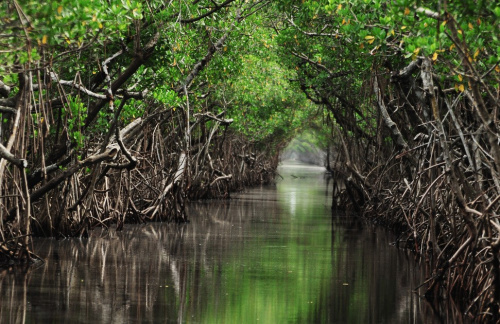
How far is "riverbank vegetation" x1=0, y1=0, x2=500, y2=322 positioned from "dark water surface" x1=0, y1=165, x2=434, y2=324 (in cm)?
53

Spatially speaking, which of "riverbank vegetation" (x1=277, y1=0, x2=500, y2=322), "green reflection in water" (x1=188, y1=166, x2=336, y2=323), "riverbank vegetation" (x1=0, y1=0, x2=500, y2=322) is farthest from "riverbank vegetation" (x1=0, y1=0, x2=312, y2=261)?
"green reflection in water" (x1=188, y1=166, x2=336, y2=323)

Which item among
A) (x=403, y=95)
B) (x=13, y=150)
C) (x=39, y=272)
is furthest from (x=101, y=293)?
(x=403, y=95)

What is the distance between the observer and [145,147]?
16.5 meters

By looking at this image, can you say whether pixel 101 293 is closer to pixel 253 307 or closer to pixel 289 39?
pixel 253 307

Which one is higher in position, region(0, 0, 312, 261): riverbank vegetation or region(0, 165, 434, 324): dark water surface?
region(0, 0, 312, 261): riverbank vegetation

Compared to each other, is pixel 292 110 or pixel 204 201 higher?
pixel 292 110

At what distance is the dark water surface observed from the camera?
7430 mm

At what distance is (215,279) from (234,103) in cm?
1504

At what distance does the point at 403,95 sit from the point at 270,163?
1224 inches

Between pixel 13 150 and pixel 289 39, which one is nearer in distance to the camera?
pixel 13 150

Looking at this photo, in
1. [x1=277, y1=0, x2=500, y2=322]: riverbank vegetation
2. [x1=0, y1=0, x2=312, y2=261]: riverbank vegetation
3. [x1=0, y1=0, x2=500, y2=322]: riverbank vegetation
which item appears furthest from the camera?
[x1=0, y1=0, x2=312, y2=261]: riverbank vegetation

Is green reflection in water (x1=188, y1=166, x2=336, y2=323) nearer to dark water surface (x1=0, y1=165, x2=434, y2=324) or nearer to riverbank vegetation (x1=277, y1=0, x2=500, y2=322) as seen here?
dark water surface (x1=0, y1=165, x2=434, y2=324)

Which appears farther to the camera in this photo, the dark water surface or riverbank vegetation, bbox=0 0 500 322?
the dark water surface

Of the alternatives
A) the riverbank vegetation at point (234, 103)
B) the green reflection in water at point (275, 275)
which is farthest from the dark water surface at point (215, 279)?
the riverbank vegetation at point (234, 103)
